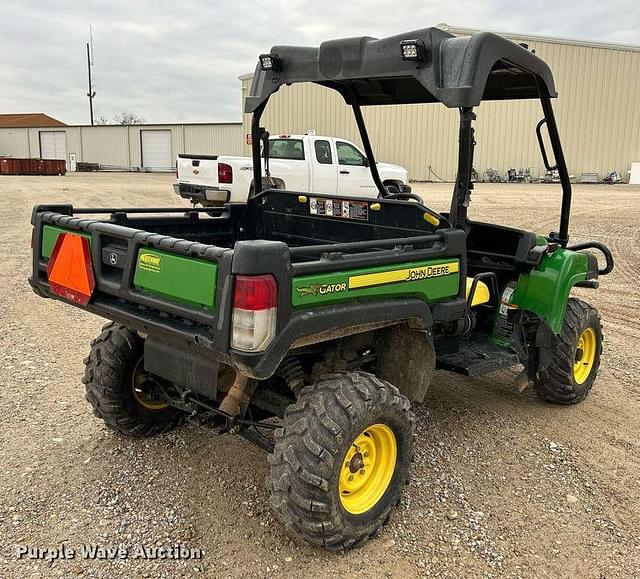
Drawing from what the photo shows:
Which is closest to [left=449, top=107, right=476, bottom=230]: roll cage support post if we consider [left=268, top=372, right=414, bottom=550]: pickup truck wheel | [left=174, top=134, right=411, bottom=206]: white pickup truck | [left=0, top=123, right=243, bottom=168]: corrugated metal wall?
[left=268, top=372, right=414, bottom=550]: pickup truck wheel

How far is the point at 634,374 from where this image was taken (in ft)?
17.2

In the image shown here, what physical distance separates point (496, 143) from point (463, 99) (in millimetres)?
27824

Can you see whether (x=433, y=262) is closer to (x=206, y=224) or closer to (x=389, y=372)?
(x=389, y=372)

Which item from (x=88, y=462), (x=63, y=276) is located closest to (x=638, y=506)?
(x=88, y=462)

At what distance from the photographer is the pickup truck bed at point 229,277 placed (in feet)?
8.26

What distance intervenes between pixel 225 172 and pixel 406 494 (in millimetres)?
10091

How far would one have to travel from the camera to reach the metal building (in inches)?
1145

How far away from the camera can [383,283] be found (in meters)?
2.96

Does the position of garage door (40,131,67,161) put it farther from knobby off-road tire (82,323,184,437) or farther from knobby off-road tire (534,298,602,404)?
knobby off-road tire (534,298,602,404)

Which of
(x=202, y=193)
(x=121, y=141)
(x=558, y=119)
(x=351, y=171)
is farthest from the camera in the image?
(x=121, y=141)

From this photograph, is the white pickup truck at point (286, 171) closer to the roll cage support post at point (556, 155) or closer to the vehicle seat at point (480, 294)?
the roll cage support post at point (556, 155)

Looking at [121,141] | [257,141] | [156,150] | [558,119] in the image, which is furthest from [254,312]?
[121,141]

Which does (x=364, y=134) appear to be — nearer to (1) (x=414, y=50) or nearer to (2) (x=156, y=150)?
(1) (x=414, y=50)

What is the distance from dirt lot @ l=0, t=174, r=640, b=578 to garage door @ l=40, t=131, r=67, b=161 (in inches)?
1732
